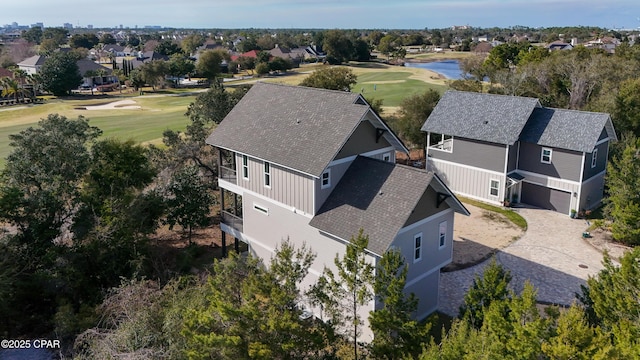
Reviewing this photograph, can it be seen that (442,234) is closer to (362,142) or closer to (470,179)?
(362,142)

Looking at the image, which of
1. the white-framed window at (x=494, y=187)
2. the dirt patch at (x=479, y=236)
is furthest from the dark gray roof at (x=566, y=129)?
the dirt patch at (x=479, y=236)

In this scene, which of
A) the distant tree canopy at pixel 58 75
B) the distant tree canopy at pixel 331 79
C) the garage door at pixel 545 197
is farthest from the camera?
the distant tree canopy at pixel 58 75

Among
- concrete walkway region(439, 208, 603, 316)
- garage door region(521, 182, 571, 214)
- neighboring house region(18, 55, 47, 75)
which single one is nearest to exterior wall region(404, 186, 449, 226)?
concrete walkway region(439, 208, 603, 316)

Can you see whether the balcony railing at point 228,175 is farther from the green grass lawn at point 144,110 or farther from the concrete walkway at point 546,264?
the green grass lawn at point 144,110

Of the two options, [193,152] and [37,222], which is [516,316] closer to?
[37,222]

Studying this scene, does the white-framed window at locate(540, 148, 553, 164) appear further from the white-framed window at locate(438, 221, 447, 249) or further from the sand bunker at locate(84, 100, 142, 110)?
the sand bunker at locate(84, 100, 142, 110)

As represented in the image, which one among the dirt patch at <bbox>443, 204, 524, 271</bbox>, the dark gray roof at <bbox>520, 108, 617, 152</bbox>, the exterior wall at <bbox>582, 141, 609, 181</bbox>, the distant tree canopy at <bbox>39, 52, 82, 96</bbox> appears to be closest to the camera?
the dirt patch at <bbox>443, 204, 524, 271</bbox>

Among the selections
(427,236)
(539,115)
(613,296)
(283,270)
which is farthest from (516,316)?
(539,115)
